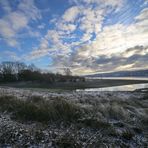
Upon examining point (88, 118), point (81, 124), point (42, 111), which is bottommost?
point (81, 124)

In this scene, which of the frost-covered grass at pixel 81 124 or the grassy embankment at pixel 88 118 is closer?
the frost-covered grass at pixel 81 124

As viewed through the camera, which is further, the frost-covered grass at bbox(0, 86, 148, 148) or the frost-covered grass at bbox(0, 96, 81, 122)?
the frost-covered grass at bbox(0, 96, 81, 122)

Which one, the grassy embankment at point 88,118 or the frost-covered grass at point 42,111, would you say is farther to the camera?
the frost-covered grass at point 42,111

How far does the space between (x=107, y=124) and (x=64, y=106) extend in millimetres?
2648

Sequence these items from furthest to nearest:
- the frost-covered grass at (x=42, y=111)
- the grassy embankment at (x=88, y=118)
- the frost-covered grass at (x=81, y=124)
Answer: the frost-covered grass at (x=42, y=111), the grassy embankment at (x=88, y=118), the frost-covered grass at (x=81, y=124)

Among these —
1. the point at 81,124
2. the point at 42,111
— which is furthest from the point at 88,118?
the point at 42,111

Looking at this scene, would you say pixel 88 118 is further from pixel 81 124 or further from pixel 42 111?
pixel 42 111

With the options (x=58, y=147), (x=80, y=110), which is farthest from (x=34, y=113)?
(x=58, y=147)

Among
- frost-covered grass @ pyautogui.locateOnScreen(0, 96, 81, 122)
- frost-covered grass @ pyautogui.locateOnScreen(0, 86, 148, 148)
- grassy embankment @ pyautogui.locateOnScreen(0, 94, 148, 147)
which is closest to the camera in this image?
frost-covered grass @ pyautogui.locateOnScreen(0, 86, 148, 148)

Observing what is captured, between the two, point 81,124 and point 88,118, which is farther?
point 88,118

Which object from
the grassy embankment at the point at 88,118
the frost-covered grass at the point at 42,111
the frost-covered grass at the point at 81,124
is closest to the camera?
the frost-covered grass at the point at 81,124

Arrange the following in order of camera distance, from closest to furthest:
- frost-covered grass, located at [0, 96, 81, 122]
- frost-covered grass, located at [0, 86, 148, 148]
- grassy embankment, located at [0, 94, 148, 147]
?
frost-covered grass, located at [0, 86, 148, 148]
grassy embankment, located at [0, 94, 148, 147]
frost-covered grass, located at [0, 96, 81, 122]

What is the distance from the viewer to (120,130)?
8.10 meters

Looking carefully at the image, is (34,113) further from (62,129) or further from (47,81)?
(47,81)
